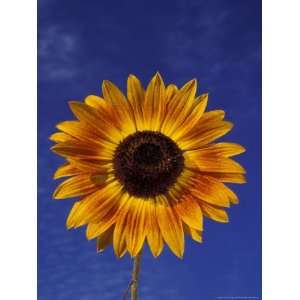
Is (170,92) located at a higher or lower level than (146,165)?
higher

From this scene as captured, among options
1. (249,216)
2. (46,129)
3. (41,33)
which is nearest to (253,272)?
(249,216)

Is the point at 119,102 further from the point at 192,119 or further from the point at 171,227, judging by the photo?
the point at 171,227

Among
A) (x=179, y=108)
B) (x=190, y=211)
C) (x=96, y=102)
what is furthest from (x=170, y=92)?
(x=190, y=211)

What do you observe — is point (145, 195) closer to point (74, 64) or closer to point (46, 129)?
point (46, 129)

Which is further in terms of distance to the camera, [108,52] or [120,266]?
[108,52]

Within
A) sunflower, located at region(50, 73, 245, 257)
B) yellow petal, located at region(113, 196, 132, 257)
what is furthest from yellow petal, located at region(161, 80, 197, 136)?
yellow petal, located at region(113, 196, 132, 257)

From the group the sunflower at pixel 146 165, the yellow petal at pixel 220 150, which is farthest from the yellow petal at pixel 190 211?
the yellow petal at pixel 220 150

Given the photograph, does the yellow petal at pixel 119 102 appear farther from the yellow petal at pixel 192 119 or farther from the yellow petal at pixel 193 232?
the yellow petal at pixel 193 232
